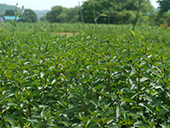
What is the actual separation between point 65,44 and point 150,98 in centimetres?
299

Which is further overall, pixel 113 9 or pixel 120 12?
pixel 113 9

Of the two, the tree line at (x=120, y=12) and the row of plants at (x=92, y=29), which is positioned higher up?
the tree line at (x=120, y=12)

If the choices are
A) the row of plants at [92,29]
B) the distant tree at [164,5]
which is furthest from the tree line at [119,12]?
the row of plants at [92,29]

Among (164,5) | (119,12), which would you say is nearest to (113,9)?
(119,12)

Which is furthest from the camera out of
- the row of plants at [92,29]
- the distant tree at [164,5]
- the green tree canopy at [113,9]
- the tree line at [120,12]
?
the green tree canopy at [113,9]

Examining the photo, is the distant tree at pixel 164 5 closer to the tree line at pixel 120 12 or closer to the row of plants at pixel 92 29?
the tree line at pixel 120 12

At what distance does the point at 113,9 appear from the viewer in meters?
36.7

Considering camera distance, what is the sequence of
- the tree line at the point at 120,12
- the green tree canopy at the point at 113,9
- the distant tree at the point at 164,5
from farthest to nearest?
1. the green tree canopy at the point at 113,9
2. the distant tree at the point at 164,5
3. the tree line at the point at 120,12

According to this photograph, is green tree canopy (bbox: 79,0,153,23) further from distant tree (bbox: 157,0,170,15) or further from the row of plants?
the row of plants

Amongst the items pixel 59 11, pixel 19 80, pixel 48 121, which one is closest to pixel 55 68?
pixel 19 80

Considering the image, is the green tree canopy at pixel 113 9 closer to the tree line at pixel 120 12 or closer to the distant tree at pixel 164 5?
the tree line at pixel 120 12

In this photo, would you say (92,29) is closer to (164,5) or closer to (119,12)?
(164,5)

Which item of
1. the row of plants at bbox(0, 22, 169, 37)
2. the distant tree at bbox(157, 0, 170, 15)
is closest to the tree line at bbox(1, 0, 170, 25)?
the distant tree at bbox(157, 0, 170, 15)

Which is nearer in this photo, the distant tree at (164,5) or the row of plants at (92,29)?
the row of plants at (92,29)
